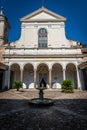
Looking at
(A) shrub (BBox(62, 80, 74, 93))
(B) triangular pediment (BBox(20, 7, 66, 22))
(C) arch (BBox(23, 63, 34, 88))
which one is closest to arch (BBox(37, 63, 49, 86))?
(C) arch (BBox(23, 63, 34, 88))

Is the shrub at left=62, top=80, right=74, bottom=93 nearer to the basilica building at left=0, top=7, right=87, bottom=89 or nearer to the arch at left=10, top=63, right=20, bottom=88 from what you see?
the basilica building at left=0, top=7, right=87, bottom=89

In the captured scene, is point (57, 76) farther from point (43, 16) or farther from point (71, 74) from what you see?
point (43, 16)

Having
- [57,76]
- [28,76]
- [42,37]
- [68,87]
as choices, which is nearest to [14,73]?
[28,76]

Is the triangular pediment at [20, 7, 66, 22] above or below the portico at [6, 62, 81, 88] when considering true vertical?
above

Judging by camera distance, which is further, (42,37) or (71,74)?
(42,37)

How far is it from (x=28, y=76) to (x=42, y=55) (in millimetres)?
4489

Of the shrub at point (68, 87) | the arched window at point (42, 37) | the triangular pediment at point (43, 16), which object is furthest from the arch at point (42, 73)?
the triangular pediment at point (43, 16)

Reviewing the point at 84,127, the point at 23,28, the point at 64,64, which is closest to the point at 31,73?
the point at 64,64

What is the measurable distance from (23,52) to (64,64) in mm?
6736

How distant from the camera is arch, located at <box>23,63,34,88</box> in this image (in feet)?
70.2

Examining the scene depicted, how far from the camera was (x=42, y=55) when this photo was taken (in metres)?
19.9

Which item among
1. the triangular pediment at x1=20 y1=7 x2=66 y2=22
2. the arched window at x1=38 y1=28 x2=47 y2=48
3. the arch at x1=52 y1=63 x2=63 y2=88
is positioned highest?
the triangular pediment at x1=20 y1=7 x2=66 y2=22

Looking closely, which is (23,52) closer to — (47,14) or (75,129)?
(47,14)

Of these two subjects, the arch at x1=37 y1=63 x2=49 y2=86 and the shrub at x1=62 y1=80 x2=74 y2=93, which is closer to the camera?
the shrub at x1=62 y1=80 x2=74 y2=93
